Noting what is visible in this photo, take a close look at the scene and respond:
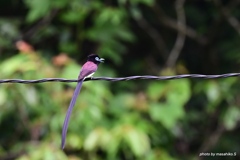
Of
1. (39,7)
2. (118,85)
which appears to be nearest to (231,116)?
(118,85)

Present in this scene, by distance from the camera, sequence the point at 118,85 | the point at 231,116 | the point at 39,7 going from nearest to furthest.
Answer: the point at 39,7 → the point at 231,116 → the point at 118,85

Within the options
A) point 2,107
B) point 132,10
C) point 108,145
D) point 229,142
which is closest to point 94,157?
point 108,145

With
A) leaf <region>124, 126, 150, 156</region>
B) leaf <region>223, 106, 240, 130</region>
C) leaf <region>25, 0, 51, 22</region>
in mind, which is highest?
leaf <region>25, 0, 51, 22</region>

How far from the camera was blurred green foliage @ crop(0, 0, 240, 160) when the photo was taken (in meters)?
4.73

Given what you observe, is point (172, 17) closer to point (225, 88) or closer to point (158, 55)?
point (158, 55)

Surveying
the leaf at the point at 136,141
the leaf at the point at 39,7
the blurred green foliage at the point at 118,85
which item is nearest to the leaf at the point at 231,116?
the blurred green foliage at the point at 118,85

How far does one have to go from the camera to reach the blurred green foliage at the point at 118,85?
4.73 meters

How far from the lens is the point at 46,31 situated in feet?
18.4

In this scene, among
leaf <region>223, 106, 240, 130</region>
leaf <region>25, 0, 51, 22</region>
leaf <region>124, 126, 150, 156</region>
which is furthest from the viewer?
leaf <region>223, 106, 240, 130</region>

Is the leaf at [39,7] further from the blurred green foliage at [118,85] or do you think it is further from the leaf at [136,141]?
the leaf at [136,141]

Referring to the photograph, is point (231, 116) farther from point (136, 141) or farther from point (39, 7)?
point (39, 7)

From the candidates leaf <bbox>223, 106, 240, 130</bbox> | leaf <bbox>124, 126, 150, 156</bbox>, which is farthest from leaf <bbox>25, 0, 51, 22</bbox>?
leaf <bbox>223, 106, 240, 130</bbox>

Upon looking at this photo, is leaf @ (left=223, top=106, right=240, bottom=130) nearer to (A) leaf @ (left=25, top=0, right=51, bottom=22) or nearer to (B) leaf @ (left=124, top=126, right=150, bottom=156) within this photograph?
(B) leaf @ (left=124, top=126, right=150, bottom=156)

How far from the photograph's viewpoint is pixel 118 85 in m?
5.79
